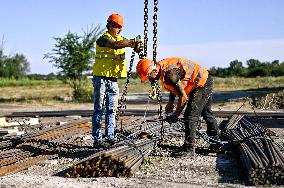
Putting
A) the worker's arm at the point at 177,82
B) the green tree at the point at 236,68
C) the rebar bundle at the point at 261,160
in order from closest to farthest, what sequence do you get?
the rebar bundle at the point at 261,160, the worker's arm at the point at 177,82, the green tree at the point at 236,68

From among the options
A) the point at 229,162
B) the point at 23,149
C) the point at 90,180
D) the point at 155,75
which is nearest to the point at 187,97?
the point at 155,75

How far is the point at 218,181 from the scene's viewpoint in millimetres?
6887

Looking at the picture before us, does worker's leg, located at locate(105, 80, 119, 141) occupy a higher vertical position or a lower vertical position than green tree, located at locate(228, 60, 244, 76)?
lower

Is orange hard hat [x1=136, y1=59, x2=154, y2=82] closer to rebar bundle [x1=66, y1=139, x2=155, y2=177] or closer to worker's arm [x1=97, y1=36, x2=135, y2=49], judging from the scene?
worker's arm [x1=97, y1=36, x2=135, y2=49]

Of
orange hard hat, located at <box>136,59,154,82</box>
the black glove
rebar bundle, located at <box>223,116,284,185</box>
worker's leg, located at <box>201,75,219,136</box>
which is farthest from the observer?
worker's leg, located at <box>201,75,219,136</box>

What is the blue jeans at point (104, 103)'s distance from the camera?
9.04 meters

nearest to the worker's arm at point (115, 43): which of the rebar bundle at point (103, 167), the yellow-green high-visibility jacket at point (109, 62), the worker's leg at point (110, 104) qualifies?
the yellow-green high-visibility jacket at point (109, 62)

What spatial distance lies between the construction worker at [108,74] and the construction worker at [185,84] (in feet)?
2.98

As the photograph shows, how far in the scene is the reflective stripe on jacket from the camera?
8.11 meters

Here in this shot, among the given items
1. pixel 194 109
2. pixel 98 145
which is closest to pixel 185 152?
pixel 194 109

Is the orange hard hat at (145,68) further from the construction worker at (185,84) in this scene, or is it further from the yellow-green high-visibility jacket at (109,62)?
the yellow-green high-visibility jacket at (109,62)

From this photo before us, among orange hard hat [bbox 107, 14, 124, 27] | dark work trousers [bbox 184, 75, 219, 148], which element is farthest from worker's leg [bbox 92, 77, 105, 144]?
dark work trousers [bbox 184, 75, 219, 148]

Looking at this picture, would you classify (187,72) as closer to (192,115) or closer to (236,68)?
(192,115)

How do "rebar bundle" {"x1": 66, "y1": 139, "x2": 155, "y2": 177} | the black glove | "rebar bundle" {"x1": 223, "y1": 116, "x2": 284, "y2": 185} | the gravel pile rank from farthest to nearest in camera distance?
1. the gravel pile
2. the black glove
3. "rebar bundle" {"x1": 66, "y1": 139, "x2": 155, "y2": 177}
4. "rebar bundle" {"x1": 223, "y1": 116, "x2": 284, "y2": 185}
